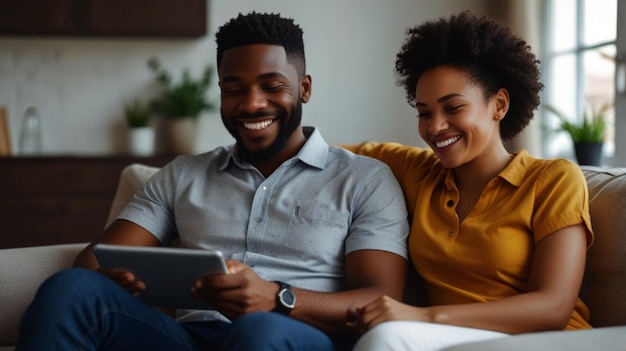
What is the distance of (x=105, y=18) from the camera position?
14.3 ft

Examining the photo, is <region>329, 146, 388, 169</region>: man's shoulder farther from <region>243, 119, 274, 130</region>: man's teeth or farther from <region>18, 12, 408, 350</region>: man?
<region>243, 119, 274, 130</region>: man's teeth

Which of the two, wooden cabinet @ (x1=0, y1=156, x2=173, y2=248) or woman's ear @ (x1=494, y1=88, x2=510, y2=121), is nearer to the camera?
woman's ear @ (x1=494, y1=88, x2=510, y2=121)

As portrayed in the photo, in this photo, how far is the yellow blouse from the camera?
5.35 feet

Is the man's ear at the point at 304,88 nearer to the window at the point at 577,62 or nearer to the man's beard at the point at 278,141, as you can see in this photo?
the man's beard at the point at 278,141

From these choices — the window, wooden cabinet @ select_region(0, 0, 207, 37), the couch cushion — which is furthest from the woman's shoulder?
wooden cabinet @ select_region(0, 0, 207, 37)

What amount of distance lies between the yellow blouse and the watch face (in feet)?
1.08


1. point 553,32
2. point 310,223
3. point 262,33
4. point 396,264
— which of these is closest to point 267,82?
point 262,33

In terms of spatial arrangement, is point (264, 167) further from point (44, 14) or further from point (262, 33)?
point (44, 14)

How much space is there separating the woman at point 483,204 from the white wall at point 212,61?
2867 mm

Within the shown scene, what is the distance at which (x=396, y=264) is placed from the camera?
1.79 meters

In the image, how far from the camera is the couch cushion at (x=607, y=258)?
167cm

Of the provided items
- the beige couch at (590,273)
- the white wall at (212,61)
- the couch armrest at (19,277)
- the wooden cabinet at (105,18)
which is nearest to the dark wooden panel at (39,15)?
the wooden cabinet at (105,18)

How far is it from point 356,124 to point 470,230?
3171mm

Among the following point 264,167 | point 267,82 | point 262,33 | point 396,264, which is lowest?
point 396,264
